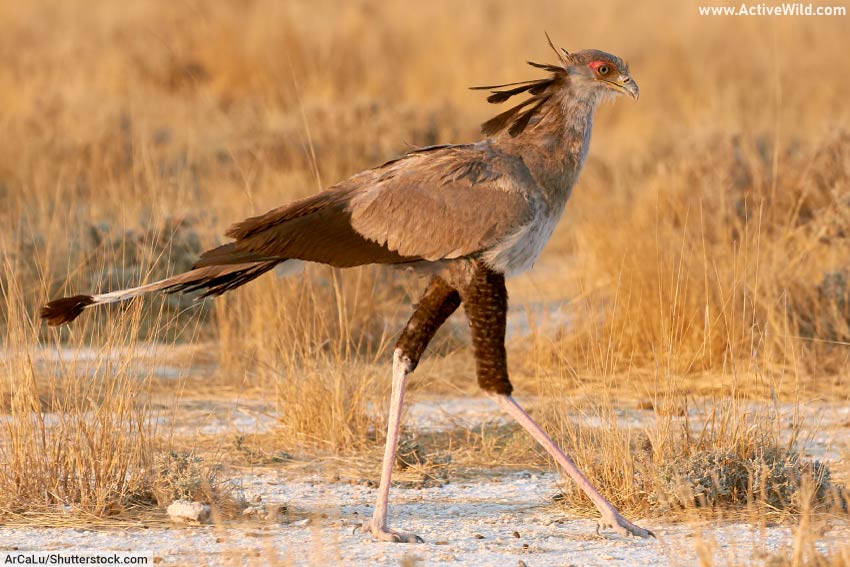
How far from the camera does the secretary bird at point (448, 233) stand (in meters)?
5.46

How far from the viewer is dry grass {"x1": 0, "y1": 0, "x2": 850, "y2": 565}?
576 cm

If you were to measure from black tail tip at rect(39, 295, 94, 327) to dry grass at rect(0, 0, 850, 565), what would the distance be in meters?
0.24

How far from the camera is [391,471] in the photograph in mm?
5488

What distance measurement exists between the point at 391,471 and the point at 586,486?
79 centimetres

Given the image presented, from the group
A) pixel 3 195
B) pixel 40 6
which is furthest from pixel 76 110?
pixel 40 6

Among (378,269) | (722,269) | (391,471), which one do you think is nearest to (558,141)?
(391,471)

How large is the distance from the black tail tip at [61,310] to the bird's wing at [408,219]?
21.3 inches

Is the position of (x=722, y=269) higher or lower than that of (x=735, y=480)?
higher

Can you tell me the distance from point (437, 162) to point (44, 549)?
219 centimetres

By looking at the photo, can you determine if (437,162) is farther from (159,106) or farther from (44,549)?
(159,106)

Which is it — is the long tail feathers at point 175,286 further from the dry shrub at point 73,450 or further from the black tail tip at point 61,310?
the dry shrub at point 73,450

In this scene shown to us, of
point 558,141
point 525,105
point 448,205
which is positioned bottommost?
point 448,205

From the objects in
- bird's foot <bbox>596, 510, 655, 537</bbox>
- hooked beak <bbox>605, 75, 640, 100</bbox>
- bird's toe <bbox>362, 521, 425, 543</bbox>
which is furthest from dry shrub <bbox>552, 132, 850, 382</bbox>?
bird's toe <bbox>362, 521, 425, 543</bbox>

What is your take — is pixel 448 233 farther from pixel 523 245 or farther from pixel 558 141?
pixel 558 141
